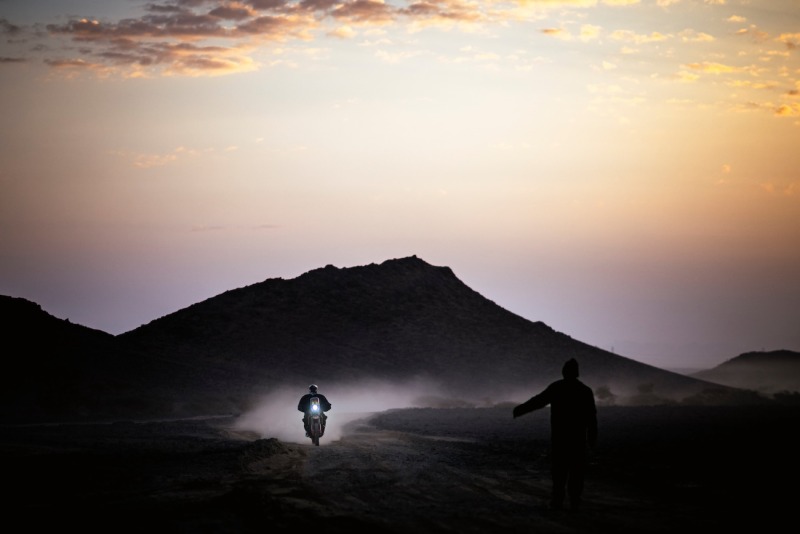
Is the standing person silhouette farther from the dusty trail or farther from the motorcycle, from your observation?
the motorcycle

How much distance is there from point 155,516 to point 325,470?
823 centimetres

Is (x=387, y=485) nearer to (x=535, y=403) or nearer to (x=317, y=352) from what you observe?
(x=535, y=403)

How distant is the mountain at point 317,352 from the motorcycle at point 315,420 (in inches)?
1647

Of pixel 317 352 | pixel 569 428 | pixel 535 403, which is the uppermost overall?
pixel 317 352

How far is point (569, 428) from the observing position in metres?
16.3

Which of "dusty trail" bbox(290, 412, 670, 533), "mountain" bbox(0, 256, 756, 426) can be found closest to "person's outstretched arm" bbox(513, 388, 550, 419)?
"dusty trail" bbox(290, 412, 670, 533)

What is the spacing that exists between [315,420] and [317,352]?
106 m

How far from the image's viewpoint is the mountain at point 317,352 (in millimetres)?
84000

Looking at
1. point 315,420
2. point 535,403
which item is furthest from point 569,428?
point 315,420

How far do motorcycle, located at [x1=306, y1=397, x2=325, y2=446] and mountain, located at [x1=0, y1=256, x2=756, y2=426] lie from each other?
137ft

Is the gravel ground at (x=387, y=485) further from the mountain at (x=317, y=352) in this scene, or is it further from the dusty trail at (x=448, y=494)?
the mountain at (x=317, y=352)

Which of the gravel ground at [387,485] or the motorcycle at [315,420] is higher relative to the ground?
the motorcycle at [315,420]

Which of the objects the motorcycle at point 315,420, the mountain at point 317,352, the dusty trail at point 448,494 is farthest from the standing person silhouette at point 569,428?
the mountain at point 317,352

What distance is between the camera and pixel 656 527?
544 inches
